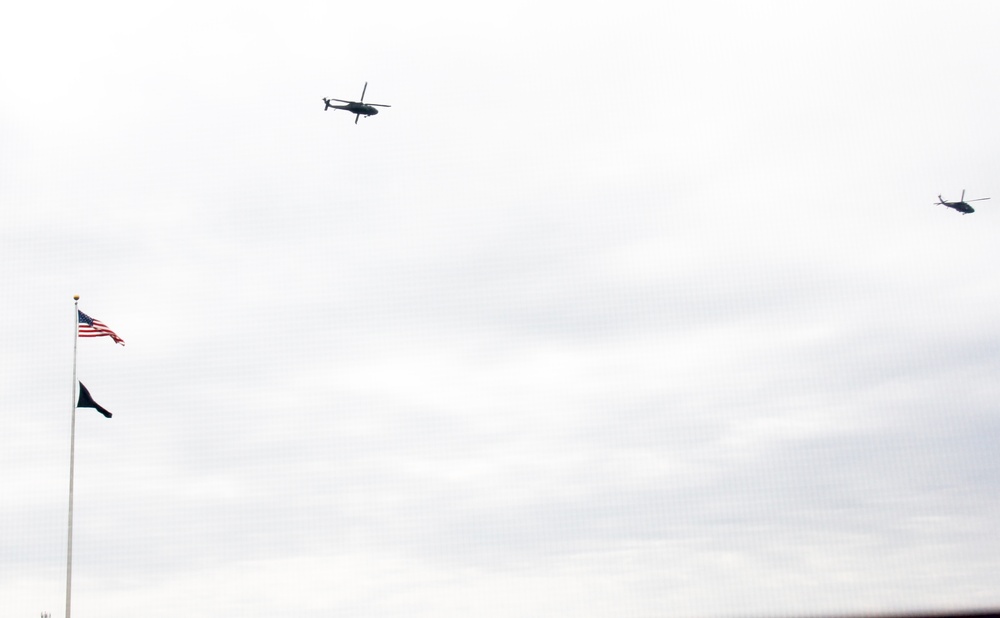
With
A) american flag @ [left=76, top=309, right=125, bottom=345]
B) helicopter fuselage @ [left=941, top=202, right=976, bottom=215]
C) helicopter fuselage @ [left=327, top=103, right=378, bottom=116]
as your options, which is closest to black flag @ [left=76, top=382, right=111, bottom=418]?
american flag @ [left=76, top=309, right=125, bottom=345]

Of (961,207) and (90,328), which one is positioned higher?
(961,207)

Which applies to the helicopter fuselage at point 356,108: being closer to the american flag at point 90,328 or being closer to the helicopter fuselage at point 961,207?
the american flag at point 90,328

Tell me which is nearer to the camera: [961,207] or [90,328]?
[90,328]

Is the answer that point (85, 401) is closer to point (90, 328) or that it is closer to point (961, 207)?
point (90, 328)

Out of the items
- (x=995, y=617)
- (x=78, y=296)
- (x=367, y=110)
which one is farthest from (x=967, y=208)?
(x=78, y=296)

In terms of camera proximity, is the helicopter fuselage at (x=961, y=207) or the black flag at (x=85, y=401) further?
the helicopter fuselage at (x=961, y=207)

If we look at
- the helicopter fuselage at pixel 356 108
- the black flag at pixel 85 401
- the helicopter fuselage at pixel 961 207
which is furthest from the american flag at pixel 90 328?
the helicopter fuselage at pixel 961 207

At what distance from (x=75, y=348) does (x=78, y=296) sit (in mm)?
3534

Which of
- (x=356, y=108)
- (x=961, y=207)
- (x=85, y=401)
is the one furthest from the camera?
(x=961, y=207)

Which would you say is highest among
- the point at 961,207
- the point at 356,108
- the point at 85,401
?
the point at 356,108

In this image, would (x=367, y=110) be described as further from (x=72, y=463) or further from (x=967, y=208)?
(x=967, y=208)

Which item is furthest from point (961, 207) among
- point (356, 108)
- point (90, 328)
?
point (90, 328)

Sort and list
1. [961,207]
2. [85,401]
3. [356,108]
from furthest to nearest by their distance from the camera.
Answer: [961,207], [356,108], [85,401]

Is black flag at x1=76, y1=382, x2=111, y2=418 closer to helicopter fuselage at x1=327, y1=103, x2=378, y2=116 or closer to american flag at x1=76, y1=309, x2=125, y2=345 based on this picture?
american flag at x1=76, y1=309, x2=125, y2=345
